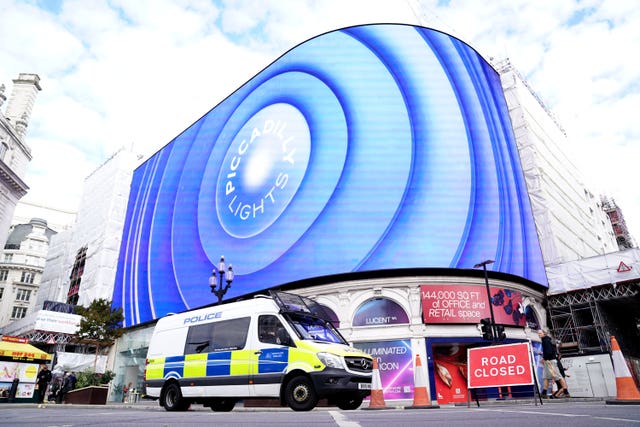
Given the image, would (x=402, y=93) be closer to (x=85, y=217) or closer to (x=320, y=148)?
(x=320, y=148)

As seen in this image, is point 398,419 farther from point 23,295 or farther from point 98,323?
point 23,295

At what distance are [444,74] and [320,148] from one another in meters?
8.81

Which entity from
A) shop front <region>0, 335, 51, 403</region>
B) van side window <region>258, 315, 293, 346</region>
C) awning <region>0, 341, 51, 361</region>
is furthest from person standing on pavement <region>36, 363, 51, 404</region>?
van side window <region>258, 315, 293, 346</region>

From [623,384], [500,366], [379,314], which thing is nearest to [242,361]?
[500,366]

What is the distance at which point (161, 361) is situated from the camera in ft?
36.8

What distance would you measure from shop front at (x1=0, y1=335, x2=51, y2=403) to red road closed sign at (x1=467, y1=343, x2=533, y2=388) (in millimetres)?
17580

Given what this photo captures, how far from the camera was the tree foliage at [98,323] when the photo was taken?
28.5 m

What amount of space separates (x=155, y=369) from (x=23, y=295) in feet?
225

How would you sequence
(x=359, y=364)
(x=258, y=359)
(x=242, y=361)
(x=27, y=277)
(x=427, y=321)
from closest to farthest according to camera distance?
(x=359, y=364)
(x=258, y=359)
(x=242, y=361)
(x=427, y=321)
(x=27, y=277)

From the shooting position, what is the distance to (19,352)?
17734mm

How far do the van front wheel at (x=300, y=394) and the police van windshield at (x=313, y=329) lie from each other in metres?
0.83

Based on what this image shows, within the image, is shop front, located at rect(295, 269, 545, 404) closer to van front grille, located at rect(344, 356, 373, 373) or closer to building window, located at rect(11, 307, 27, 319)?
van front grille, located at rect(344, 356, 373, 373)

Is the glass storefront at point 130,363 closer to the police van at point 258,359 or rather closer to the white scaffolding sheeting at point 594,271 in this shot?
the police van at point 258,359

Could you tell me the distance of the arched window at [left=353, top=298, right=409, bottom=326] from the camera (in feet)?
71.4
